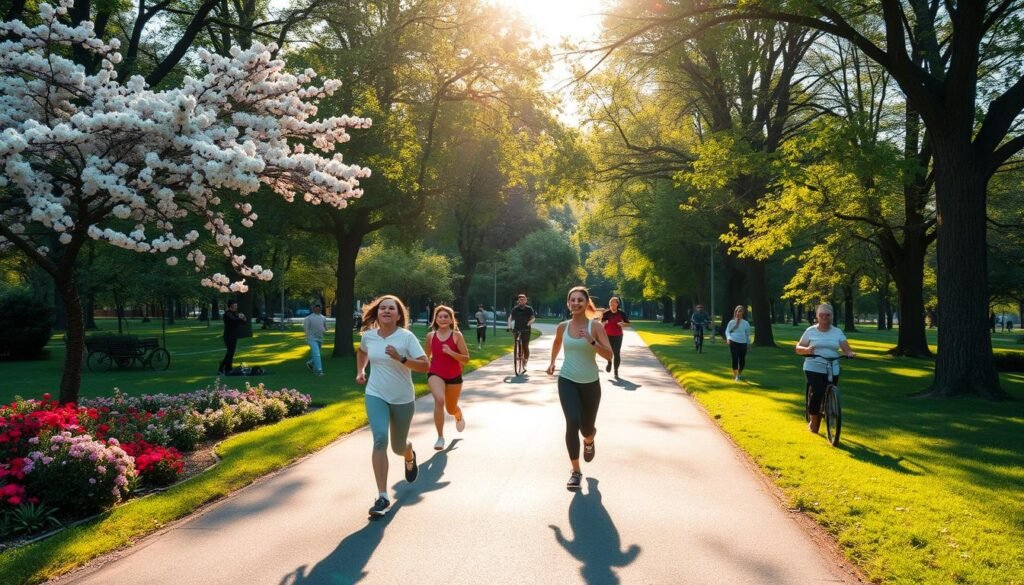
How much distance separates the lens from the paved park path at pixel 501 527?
4629 millimetres

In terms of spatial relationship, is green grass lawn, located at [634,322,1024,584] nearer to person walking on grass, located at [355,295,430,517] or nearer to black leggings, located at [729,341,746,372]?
black leggings, located at [729,341,746,372]

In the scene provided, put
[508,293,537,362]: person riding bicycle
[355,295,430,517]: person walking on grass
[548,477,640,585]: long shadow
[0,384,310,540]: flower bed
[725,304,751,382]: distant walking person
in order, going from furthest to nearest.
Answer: [508,293,537,362]: person riding bicycle → [725,304,751,382]: distant walking person → [355,295,430,517]: person walking on grass → [0,384,310,540]: flower bed → [548,477,640,585]: long shadow

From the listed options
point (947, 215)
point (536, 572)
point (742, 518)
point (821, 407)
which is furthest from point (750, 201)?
point (536, 572)

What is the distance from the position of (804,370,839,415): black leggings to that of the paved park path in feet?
5.05

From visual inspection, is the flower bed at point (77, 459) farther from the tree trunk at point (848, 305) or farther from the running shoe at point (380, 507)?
the tree trunk at point (848, 305)

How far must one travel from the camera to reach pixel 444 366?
9.62 meters

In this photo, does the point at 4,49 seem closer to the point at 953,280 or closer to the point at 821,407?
the point at 821,407

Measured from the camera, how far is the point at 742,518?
19.4 ft

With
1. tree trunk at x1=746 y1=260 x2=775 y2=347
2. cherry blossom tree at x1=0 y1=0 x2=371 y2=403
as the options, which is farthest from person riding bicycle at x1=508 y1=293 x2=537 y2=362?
tree trunk at x1=746 y1=260 x2=775 y2=347

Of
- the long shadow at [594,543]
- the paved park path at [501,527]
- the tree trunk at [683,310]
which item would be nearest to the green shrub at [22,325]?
the paved park path at [501,527]

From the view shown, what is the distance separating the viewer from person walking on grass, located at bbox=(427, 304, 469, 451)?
9.02 m

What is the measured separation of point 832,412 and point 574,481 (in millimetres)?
4209

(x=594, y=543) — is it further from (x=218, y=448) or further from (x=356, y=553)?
(x=218, y=448)

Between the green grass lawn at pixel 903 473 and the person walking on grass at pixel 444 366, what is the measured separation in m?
3.68
